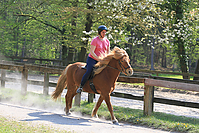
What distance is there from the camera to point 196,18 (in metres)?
16.8

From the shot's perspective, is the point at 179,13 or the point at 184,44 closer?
the point at 179,13

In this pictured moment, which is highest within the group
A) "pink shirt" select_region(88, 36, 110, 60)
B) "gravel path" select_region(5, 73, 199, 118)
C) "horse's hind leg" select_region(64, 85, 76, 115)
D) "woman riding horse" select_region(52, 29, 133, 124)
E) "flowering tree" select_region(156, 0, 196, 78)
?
"flowering tree" select_region(156, 0, 196, 78)

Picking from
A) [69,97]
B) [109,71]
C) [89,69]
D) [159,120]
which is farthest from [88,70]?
[159,120]

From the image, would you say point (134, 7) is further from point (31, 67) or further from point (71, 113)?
point (71, 113)

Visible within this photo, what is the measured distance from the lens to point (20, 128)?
5.20 m

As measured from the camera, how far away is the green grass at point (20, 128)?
16.3 feet

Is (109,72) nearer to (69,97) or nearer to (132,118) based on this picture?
(132,118)

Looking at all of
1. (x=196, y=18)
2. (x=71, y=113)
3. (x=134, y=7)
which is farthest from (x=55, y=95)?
(x=196, y=18)

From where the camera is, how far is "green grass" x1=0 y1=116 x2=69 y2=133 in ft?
16.3

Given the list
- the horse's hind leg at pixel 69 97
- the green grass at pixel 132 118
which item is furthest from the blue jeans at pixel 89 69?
the green grass at pixel 132 118

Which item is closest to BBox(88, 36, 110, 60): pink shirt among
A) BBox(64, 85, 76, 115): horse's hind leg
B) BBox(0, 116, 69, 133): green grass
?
BBox(64, 85, 76, 115): horse's hind leg

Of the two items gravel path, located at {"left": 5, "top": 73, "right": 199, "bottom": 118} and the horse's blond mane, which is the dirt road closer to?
the horse's blond mane

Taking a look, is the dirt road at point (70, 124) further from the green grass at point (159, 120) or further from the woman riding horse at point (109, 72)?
the woman riding horse at point (109, 72)

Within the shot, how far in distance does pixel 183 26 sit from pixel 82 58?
8751 millimetres
